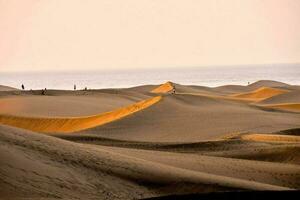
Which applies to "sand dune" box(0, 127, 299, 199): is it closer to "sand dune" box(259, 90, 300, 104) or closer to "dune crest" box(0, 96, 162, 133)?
"dune crest" box(0, 96, 162, 133)

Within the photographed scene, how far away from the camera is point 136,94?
122 ft

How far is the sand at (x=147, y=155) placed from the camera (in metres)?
7.50

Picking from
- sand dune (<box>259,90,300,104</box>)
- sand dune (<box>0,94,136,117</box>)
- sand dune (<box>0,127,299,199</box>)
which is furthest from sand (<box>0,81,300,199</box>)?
sand dune (<box>259,90,300,104</box>)

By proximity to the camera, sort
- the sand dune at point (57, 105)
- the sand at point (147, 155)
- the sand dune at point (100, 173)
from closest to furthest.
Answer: the sand dune at point (100, 173) < the sand at point (147, 155) < the sand dune at point (57, 105)

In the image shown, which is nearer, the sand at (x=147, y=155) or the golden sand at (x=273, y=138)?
the sand at (x=147, y=155)

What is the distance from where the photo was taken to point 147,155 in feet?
37.0

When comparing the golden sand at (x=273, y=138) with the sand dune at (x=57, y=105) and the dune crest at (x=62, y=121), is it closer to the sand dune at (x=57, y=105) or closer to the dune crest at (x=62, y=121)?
the dune crest at (x=62, y=121)

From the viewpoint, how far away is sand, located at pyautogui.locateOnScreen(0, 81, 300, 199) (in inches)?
295

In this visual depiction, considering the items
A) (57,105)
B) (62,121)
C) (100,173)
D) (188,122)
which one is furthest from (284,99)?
(100,173)

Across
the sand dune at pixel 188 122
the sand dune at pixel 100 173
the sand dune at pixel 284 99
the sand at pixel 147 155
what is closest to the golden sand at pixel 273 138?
the sand at pixel 147 155

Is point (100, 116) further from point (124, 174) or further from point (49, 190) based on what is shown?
point (49, 190)

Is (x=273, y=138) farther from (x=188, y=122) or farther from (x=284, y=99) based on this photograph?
(x=284, y=99)

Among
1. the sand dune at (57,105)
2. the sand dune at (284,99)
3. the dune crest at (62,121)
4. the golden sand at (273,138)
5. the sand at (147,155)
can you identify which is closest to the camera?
the sand at (147,155)

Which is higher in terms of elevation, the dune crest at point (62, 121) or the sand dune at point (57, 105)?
the sand dune at point (57, 105)
